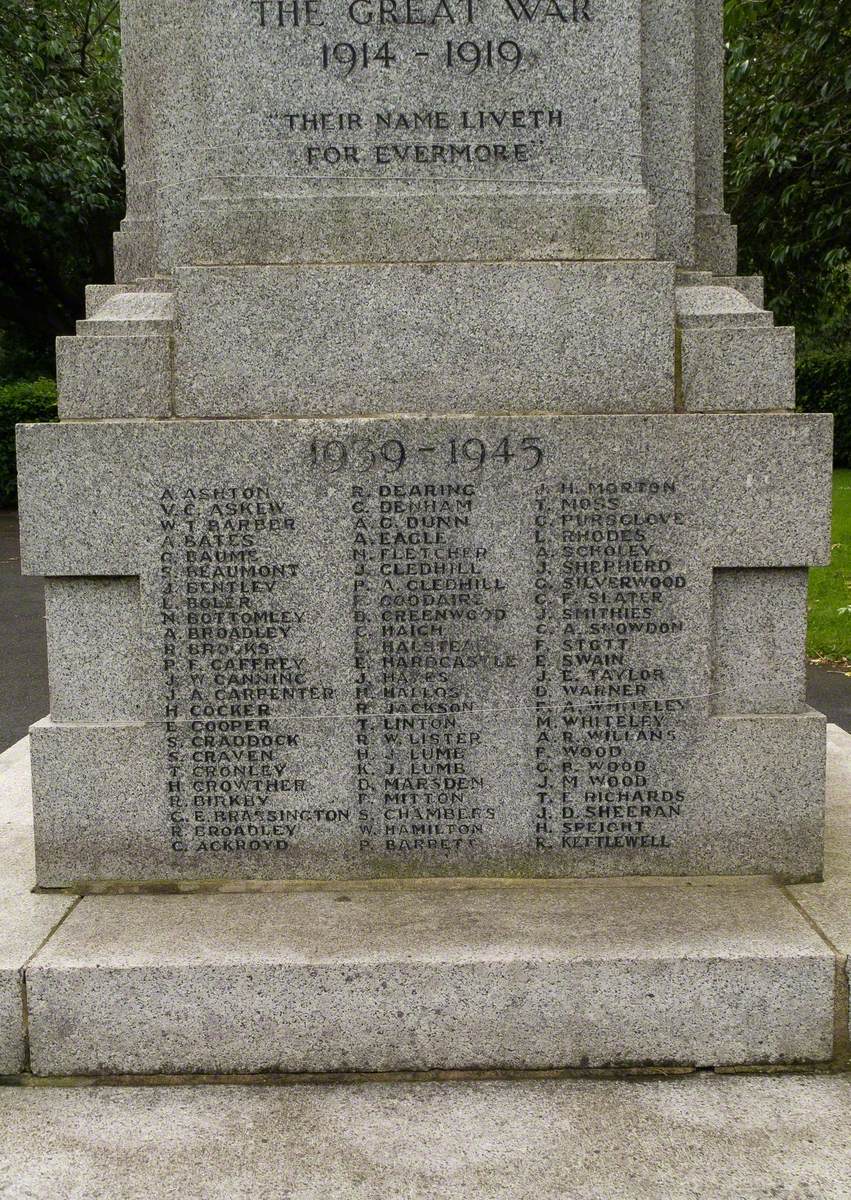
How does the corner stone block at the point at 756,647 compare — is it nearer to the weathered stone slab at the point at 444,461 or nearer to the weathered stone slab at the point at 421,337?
the weathered stone slab at the point at 444,461

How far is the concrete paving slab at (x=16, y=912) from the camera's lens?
11.6 ft

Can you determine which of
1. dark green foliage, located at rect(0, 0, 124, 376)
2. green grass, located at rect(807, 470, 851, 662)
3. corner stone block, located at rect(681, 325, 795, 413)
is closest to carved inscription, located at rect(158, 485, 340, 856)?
corner stone block, located at rect(681, 325, 795, 413)

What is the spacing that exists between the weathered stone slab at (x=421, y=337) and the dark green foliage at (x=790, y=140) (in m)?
8.15

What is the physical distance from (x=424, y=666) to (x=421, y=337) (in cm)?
120

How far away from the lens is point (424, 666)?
13.7 ft

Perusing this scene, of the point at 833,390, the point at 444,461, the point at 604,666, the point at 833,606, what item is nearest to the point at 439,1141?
the point at 604,666

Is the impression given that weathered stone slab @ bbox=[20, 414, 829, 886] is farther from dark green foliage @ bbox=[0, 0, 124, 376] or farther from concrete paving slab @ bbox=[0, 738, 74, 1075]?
dark green foliage @ bbox=[0, 0, 124, 376]

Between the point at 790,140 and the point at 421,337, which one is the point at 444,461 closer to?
the point at 421,337

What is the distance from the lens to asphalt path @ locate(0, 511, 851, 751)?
823cm

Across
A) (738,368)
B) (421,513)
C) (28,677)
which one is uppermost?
(738,368)

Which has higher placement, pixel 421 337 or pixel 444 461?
pixel 421 337

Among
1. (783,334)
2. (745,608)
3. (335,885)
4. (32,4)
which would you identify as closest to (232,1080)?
(335,885)

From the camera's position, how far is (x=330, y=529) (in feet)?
13.5

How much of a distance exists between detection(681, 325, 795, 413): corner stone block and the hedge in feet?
84.3
